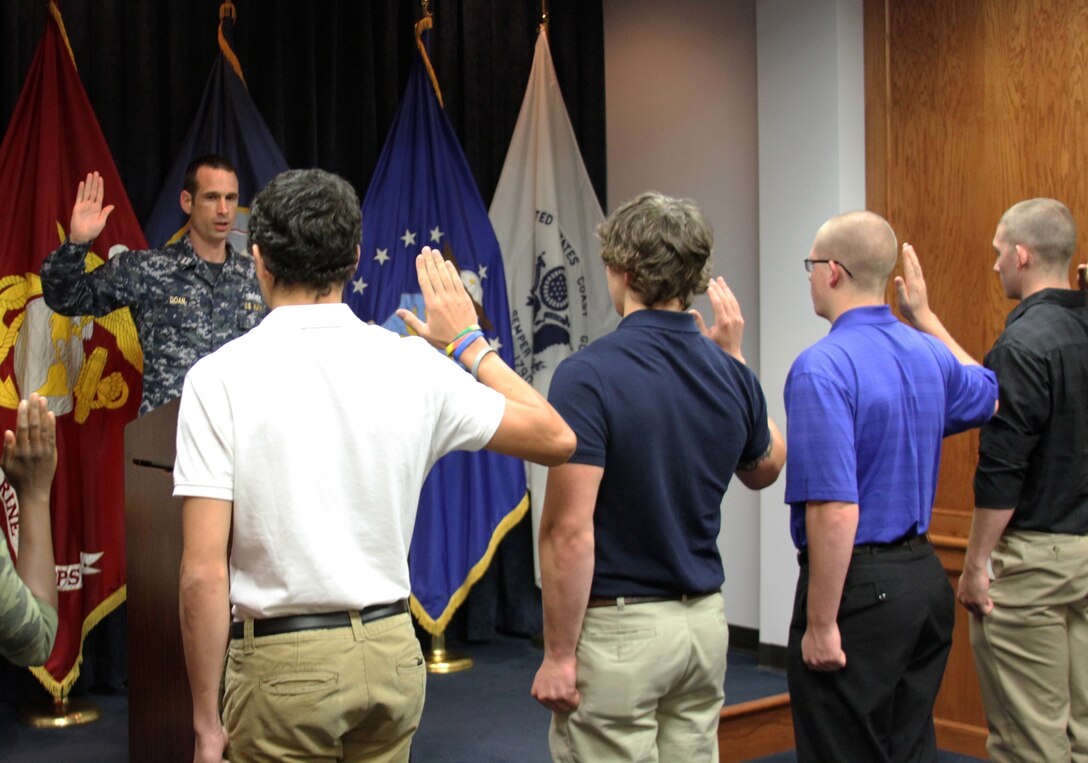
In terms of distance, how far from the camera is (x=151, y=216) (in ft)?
14.5

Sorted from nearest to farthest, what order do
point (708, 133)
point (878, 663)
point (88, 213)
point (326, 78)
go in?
1. point (878, 663)
2. point (88, 213)
3. point (326, 78)
4. point (708, 133)

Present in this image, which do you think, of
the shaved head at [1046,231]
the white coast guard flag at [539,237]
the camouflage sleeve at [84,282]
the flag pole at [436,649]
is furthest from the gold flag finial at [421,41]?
the shaved head at [1046,231]

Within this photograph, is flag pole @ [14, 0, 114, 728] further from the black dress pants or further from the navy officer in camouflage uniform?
the black dress pants

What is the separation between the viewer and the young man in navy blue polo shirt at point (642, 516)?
1.95 m

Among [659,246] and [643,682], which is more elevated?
[659,246]

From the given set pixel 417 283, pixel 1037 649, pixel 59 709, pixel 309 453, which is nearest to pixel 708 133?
pixel 417 283

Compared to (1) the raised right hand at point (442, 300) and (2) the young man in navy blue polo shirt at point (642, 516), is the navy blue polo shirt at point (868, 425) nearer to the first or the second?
(2) the young man in navy blue polo shirt at point (642, 516)

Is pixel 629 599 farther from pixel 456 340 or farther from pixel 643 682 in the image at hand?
pixel 456 340

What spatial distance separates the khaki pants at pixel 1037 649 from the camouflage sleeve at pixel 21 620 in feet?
7.41

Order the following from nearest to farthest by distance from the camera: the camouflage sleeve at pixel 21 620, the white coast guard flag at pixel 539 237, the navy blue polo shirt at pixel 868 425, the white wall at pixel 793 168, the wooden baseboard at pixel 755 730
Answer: the camouflage sleeve at pixel 21 620 → the navy blue polo shirt at pixel 868 425 → the wooden baseboard at pixel 755 730 → the white wall at pixel 793 168 → the white coast guard flag at pixel 539 237

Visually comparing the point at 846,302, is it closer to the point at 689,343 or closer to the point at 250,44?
the point at 689,343

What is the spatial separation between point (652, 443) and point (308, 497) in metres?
0.63

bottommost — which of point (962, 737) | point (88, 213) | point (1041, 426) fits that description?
Answer: point (962, 737)

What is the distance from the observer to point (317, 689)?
5.17 ft
